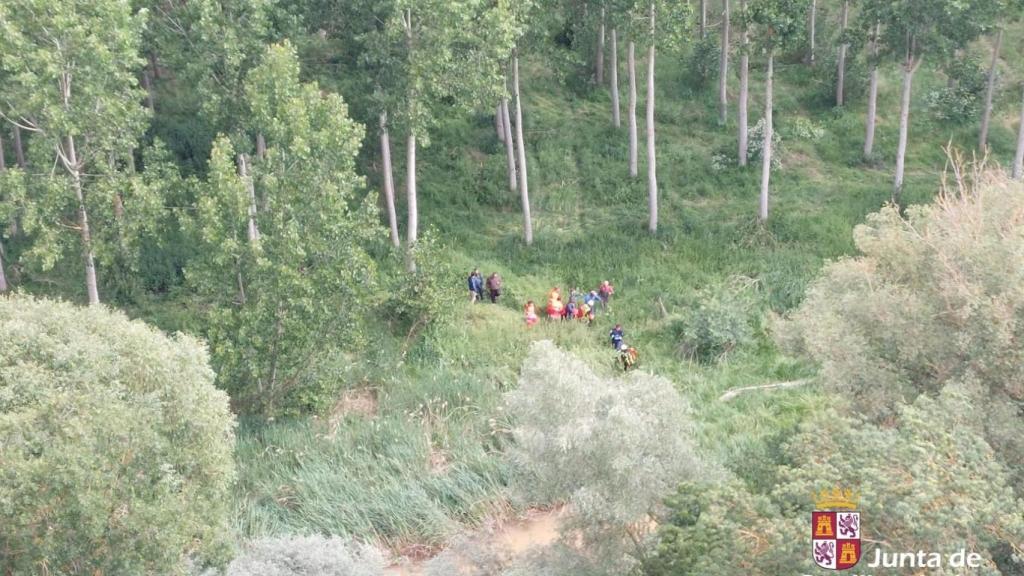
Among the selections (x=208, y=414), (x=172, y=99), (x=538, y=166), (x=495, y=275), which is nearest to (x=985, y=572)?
(x=208, y=414)

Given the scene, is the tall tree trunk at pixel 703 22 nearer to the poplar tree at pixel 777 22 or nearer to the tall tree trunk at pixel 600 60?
the tall tree trunk at pixel 600 60

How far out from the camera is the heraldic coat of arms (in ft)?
31.8

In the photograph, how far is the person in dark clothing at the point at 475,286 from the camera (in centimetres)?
2288

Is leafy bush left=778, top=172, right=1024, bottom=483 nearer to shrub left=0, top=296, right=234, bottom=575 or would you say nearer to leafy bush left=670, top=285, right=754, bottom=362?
leafy bush left=670, top=285, right=754, bottom=362

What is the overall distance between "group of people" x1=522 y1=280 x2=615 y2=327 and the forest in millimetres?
168

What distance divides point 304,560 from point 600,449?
4655mm

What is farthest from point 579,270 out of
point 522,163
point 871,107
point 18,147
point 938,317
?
point 18,147

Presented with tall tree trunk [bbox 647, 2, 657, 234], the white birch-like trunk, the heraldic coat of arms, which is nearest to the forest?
the heraldic coat of arms

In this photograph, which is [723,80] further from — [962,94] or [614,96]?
[962,94]

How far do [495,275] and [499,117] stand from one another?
7244 mm

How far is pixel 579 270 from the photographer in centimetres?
2414

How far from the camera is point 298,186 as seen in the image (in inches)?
689

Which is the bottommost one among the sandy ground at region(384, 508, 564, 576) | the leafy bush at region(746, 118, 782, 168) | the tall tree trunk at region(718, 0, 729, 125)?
the sandy ground at region(384, 508, 564, 576)

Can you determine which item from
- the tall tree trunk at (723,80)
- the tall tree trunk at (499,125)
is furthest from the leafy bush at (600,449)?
the tall tree trunk at (723,80)
